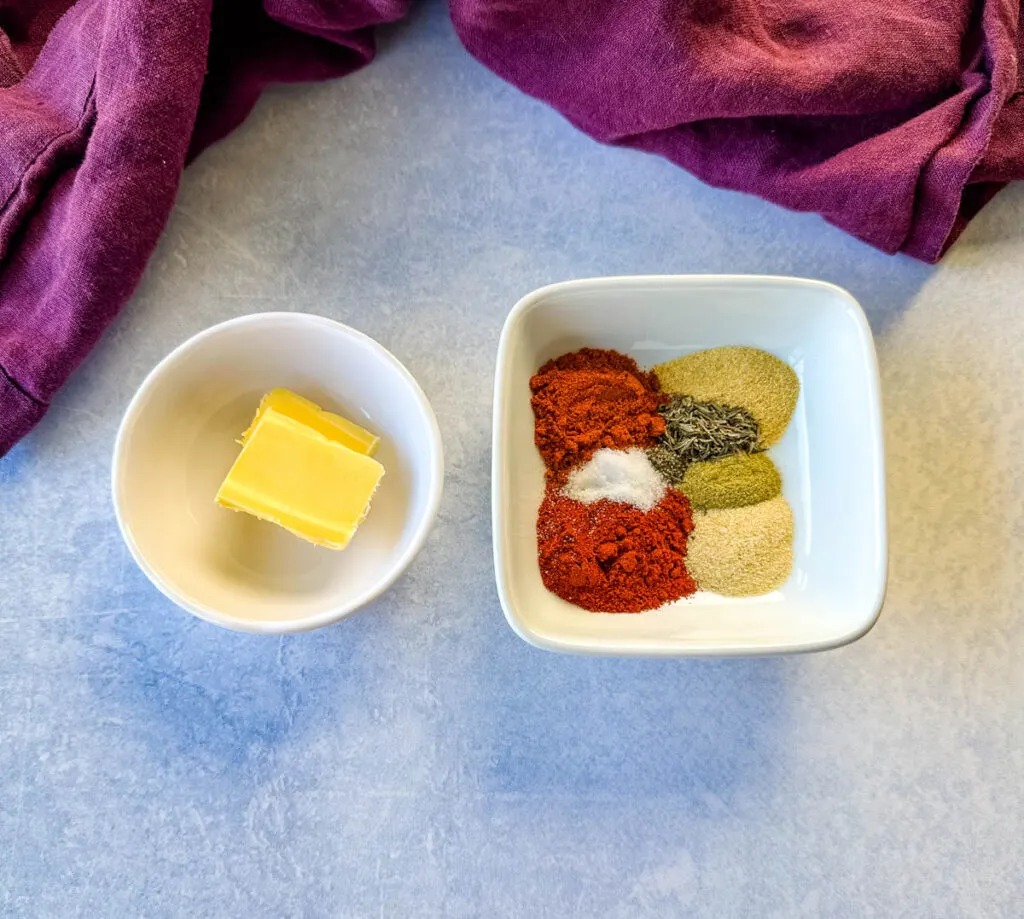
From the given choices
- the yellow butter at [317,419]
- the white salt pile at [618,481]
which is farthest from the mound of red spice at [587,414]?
the yellow butter at [317,419]

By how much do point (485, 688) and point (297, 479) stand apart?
25 cm

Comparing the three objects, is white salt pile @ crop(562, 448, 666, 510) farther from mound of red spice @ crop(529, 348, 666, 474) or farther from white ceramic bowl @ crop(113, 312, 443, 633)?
white ceramic bowl @ crop(113, 312, 443, 633)

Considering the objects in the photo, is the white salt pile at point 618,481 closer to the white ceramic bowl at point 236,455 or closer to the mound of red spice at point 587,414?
the mound of red spice at point 587,414

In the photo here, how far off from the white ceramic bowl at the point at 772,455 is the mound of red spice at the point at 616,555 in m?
0.01

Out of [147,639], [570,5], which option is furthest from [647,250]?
[147,639]

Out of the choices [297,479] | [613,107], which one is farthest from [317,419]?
[613,107]

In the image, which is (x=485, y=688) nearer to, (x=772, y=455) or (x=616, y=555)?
(x=616, y=555)

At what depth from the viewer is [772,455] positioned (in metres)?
0.79

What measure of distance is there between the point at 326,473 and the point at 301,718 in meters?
0.24

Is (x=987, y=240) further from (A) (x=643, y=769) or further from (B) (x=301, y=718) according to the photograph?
(B) (x=301, y=718)

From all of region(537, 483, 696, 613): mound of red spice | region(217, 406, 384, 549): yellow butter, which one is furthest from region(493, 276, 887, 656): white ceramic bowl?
region(217, 406, 384, 549): yellow butter

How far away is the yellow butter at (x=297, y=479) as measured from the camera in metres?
0.70

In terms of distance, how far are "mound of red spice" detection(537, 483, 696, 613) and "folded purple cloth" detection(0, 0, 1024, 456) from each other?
0.31 meters

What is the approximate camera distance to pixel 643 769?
791mm
